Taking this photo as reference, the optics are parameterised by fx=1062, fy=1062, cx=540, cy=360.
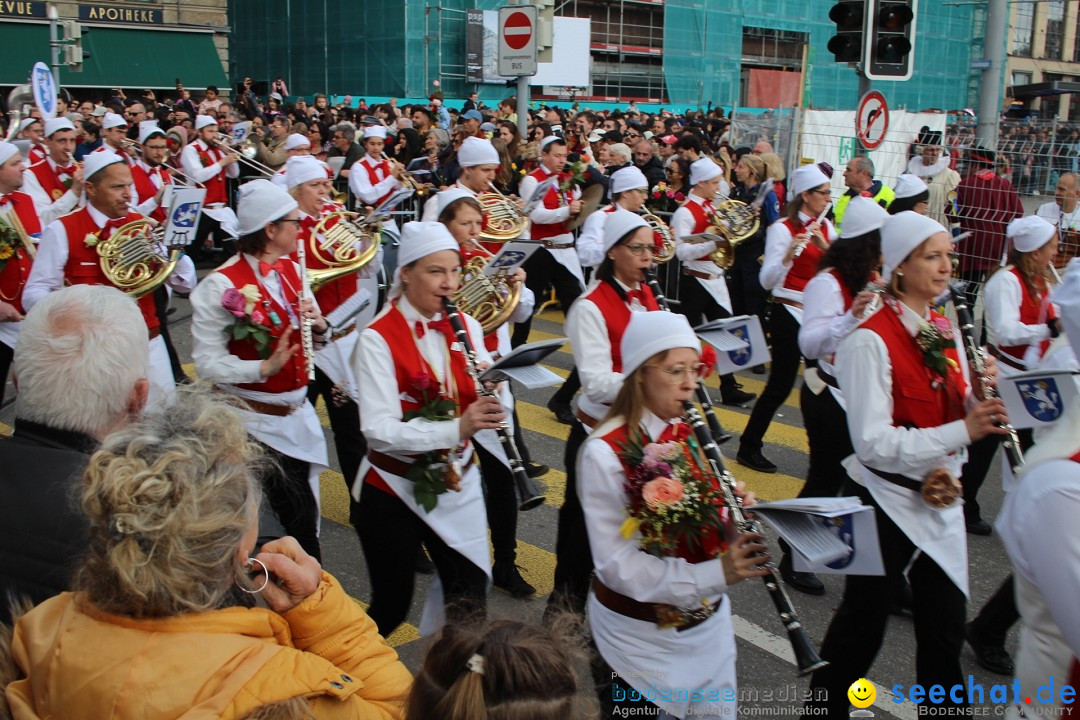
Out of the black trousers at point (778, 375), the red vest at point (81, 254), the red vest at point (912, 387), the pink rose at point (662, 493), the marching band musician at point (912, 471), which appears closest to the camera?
the pink rose at point (662, 493)

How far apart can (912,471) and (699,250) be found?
5104 mm

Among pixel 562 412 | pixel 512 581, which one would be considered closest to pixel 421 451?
pixel 512 581

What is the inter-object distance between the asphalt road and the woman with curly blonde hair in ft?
3.86

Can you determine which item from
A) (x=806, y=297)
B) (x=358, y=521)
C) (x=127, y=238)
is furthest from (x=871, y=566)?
(x=127, y=238)

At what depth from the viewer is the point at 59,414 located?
8.52 ft

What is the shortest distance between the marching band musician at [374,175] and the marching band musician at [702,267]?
3524 mm

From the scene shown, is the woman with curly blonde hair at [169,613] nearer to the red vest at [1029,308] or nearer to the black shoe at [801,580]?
the black shoe at [801,580]

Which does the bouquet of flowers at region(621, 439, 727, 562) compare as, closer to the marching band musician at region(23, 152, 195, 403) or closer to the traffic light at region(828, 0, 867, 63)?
the marching band musician at region(23, 152, 195, 403)

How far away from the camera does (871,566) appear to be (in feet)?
A: 10.3

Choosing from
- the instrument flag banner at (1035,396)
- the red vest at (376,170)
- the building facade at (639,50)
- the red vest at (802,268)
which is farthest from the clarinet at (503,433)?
the building facade at (639,50)

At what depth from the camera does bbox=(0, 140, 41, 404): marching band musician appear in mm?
6670

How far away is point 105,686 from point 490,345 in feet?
13.5

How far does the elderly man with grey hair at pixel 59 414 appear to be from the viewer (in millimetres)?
2367

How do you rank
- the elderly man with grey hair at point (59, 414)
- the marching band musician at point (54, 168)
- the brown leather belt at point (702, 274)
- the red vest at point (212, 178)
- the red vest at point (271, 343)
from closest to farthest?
1. the elderly man with grey hair at point (59, 414)
2. the red vest at point (271, 343)
3. the brown leather belt at point (702, 274)
4. the marching band musician at point (54, 168)
5. the red vest at point (212, 178)
